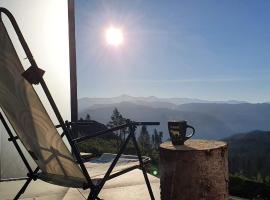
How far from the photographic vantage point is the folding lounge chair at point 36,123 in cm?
199

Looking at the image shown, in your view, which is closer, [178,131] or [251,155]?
[178,131]

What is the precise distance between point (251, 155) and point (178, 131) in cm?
15175

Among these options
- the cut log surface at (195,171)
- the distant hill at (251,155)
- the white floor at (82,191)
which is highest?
the cut log surface at (195,171)

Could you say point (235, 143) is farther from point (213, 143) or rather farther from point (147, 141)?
point (213, 143)

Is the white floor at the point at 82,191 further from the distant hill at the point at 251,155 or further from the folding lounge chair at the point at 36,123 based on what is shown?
the distant hill at the point at 251,155

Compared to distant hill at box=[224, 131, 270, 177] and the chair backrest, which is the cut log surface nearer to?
the chair backrest

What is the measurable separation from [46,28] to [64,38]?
0.75m

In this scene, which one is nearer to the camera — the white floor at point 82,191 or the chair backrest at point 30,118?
the chair backrest at point 30,118

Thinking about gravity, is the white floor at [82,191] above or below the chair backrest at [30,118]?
below

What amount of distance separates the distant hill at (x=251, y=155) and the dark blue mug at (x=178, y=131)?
78082mm

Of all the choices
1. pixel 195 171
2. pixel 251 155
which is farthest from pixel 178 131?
pixel 251 155

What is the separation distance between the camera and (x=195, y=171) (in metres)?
3.20

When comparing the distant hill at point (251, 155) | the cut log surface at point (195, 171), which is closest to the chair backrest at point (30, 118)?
the cut log surface at point (195, 171)

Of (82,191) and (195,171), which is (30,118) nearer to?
(195,171)
